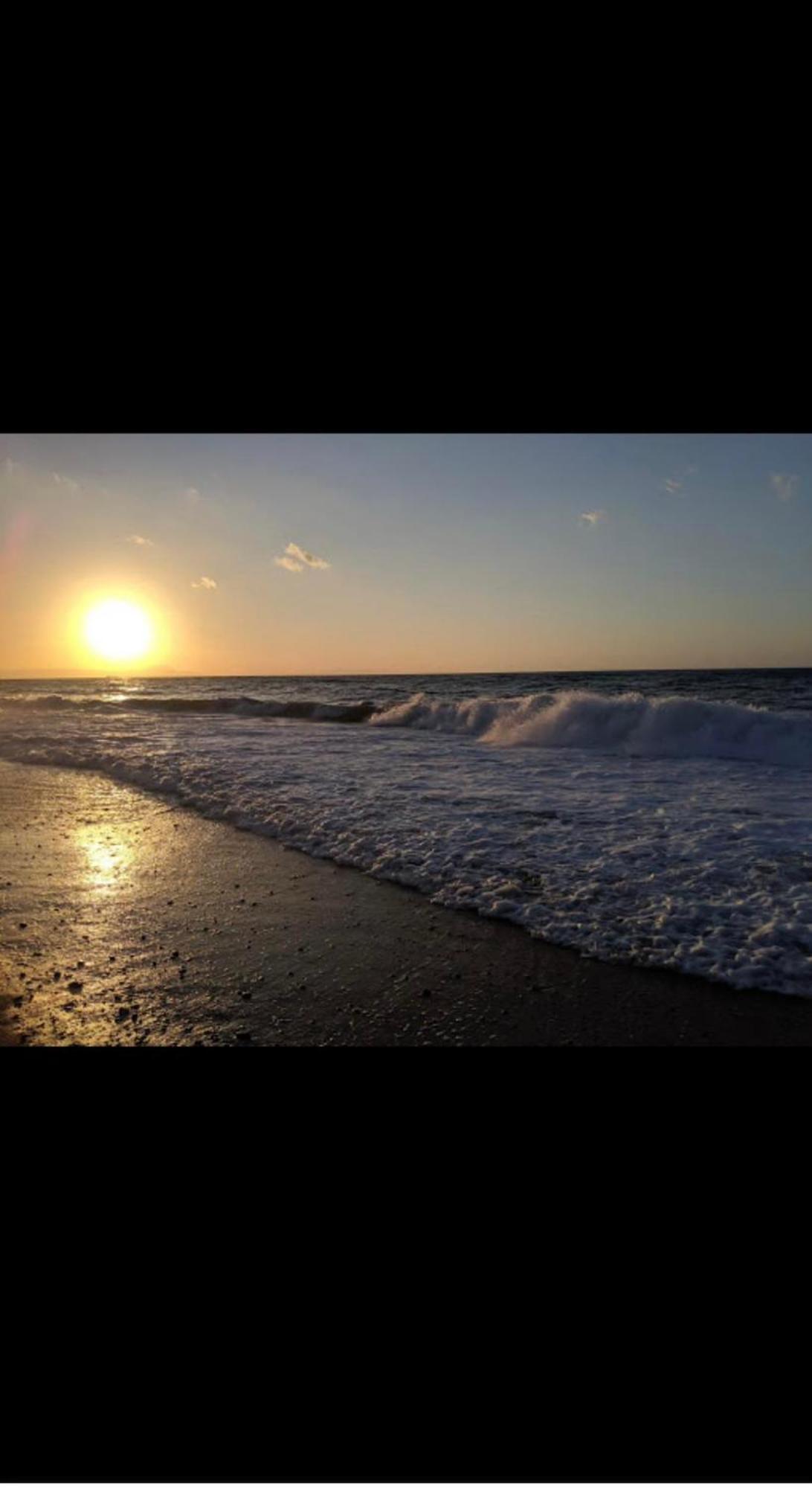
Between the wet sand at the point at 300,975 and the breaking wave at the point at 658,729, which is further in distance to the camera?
the breaking wave at the point at 658,729

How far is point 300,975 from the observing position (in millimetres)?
3441

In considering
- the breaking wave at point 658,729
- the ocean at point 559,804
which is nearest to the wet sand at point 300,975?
the ocean at point 559,804

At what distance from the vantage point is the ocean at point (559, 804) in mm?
4203

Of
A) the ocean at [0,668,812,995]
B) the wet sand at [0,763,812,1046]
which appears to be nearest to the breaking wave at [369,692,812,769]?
the ocean at [0,668,812,995]

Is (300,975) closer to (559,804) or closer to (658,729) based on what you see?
(559,804)

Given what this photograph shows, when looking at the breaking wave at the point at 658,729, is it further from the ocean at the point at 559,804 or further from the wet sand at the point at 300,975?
the wet sand at the point at 300,975

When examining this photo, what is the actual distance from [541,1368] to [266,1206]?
66cm

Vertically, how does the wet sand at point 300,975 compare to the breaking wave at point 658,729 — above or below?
below

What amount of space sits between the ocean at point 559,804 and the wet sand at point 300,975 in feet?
1.16
